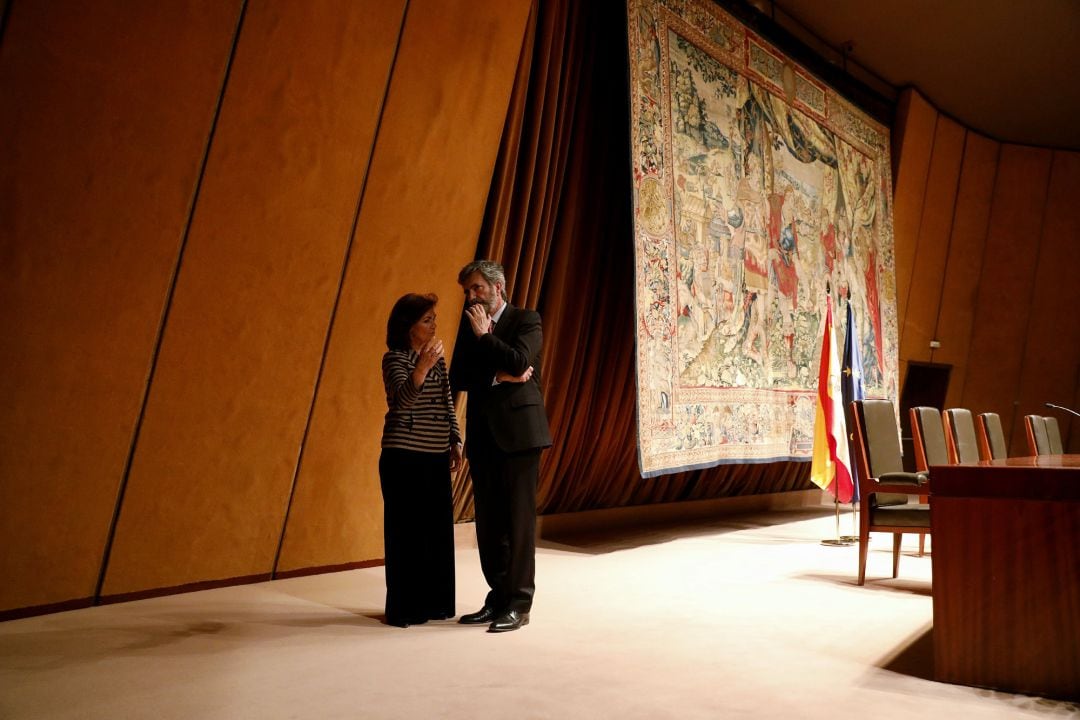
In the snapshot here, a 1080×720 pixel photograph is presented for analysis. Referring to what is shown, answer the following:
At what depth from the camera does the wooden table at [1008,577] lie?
100 inches

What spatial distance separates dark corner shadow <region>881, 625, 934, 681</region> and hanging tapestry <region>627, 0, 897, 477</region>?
202 cm

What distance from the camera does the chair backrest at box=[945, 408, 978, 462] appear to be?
465 cm

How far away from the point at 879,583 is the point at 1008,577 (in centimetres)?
184

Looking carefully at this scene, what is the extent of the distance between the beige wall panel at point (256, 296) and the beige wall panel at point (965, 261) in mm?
8240

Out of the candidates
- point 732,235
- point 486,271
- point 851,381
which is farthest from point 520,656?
point 851,381

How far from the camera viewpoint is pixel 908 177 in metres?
9.62

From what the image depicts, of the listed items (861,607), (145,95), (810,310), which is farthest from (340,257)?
(810,310)

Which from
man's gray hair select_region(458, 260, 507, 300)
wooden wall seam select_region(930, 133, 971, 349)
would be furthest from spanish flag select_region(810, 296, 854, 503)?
wooden wall seam select_region(930, 133, 971, 349)

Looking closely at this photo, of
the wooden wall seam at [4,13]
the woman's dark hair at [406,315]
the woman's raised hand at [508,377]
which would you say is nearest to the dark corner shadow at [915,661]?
the woman's raised hand at [508,377]

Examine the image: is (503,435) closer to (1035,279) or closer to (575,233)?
(575,233)

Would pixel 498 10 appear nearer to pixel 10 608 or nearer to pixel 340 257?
pixel 340 257

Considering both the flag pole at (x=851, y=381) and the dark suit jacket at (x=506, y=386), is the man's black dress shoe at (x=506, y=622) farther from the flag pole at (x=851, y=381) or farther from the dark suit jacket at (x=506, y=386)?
the flag pole at (x=851, y=381)

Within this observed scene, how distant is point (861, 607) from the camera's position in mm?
3781

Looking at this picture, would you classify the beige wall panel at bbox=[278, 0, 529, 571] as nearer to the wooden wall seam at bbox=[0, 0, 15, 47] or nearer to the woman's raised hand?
the woman's raised hand
